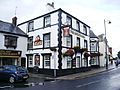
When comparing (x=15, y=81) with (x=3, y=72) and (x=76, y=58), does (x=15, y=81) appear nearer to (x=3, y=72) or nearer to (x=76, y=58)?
(x=3, y=72)

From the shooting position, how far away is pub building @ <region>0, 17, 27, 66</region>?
27859 mm

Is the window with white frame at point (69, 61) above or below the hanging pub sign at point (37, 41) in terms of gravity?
below

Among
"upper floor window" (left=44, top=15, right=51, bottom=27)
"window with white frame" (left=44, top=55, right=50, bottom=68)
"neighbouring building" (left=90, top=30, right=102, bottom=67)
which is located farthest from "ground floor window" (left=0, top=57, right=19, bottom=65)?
"neighbouring building" (left=90, top=30, right=102, bottom=67)

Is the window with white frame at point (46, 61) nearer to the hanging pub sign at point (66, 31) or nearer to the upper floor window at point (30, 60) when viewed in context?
the upper floor window at point (30, 60)

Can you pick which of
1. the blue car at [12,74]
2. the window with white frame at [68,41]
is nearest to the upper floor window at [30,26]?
the window with white frame at [68,41]

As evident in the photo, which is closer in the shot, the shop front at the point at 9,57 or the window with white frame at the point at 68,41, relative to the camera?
the shop front at the point at 9,57

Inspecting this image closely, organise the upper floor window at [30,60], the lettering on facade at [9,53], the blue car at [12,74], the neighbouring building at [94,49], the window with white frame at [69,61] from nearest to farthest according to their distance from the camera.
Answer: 1. the blue car at [12,74]
2. the lettering on facade at [9,53]
3. the window with white frame at [69,61]
4. the upper floor window at [30,60]
5. the neighbouring building at [94,49]

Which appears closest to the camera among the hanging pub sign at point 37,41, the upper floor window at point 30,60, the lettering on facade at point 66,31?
the lettering on facade at point 66,31

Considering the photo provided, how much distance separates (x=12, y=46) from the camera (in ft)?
94.7

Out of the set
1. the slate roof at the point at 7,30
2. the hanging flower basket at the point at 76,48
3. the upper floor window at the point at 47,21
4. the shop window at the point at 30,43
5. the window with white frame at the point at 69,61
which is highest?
the upper floor window at the point at 47,21

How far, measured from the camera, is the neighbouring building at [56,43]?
2628 cm

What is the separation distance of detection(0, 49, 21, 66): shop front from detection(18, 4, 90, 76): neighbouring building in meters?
1.80

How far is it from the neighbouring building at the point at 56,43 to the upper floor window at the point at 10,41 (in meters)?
2.80

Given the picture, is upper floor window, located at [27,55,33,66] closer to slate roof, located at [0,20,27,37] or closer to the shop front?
the shop front
